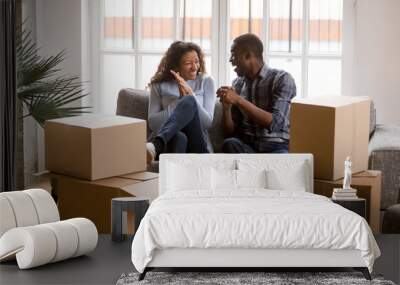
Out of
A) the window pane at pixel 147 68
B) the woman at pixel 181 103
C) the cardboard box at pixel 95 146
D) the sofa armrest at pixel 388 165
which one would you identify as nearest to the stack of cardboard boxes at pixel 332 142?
the sofa armrest at pixel 388 165

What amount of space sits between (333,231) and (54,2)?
13.5 feet

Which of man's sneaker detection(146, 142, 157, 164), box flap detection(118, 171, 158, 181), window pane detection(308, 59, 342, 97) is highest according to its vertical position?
window pane detection(308, 59, 342, 97)

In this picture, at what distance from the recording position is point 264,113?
781 cm

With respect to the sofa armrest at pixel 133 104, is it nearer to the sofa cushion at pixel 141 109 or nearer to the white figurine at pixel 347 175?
the sofa cushion at pixel 141 109

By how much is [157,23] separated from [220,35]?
0.57m

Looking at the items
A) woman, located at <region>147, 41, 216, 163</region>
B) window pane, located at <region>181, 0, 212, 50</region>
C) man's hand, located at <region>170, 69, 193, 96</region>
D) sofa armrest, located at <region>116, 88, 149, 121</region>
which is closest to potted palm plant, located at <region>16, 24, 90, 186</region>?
sofa armrest, located at <region>116, 88, 149, 121</region>

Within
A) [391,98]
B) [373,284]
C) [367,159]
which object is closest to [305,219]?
[373,284]

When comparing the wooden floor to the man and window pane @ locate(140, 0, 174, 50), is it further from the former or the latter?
window pane @ locate(140, 0, 174, 50)

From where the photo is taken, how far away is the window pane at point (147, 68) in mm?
8227

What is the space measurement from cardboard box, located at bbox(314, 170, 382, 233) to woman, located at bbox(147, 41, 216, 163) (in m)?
1.48

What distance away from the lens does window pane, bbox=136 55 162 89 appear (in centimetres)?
→ 823

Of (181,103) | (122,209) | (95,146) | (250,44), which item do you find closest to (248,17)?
(250,44)

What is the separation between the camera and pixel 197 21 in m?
8.23

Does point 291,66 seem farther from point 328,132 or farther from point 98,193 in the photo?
point 98,193
